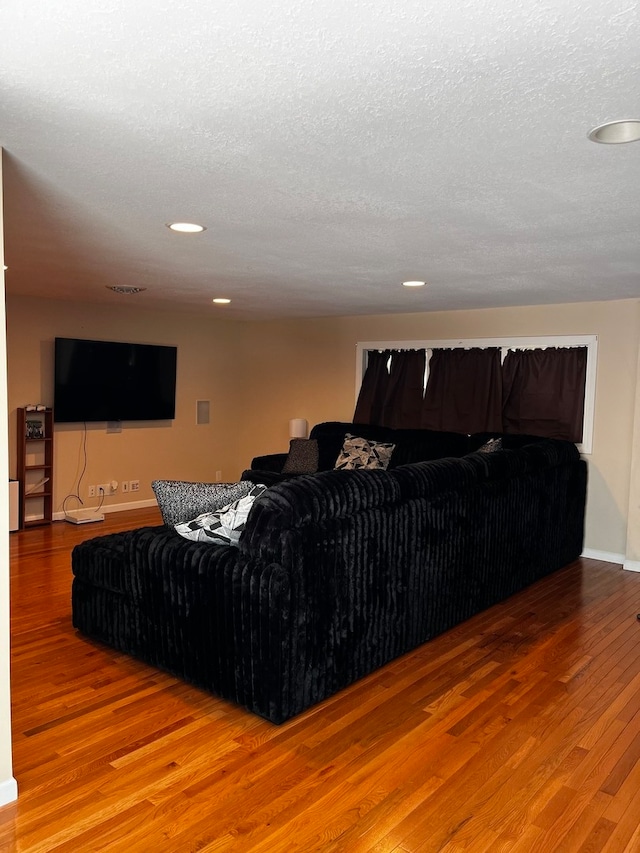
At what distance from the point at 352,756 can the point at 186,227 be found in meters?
2.48

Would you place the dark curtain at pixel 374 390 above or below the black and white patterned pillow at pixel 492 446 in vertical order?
above

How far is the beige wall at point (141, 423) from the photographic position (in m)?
6.50

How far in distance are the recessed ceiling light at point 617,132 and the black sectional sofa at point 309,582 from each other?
5.96ft

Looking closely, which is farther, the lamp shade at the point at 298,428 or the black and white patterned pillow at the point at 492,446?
the lamp shade at the point at 298,428

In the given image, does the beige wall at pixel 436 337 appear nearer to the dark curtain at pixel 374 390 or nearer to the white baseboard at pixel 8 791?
the dark curtain at pixel 374 390

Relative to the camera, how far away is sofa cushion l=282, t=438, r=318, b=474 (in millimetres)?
A: 6879

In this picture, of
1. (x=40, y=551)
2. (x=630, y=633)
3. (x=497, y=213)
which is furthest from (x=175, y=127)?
(x=40, y=551)

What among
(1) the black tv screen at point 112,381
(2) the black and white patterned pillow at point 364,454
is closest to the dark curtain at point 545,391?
(2) the black and white patterned pillow at point 364,454

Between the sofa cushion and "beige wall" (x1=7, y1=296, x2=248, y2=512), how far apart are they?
5.21 feet

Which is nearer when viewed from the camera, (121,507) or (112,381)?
(112,381)

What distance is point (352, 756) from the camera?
2.71 metres

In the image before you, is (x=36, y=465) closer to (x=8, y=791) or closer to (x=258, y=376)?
(x=258, y=376)

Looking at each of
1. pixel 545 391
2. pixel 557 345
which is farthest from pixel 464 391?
pixel 557 345

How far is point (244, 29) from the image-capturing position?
1396 millimetres
